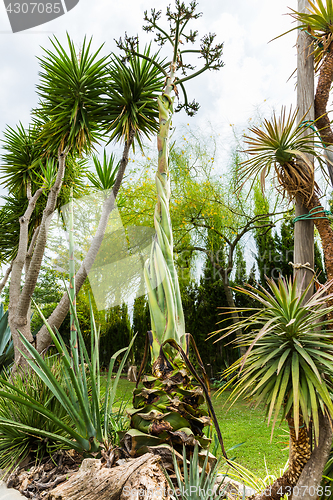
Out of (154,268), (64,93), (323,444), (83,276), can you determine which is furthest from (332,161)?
(64,93)

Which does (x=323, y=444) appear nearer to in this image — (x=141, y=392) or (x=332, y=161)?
(x=141, y=392)

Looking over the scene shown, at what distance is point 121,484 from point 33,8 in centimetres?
289

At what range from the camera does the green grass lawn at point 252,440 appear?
3168 mm

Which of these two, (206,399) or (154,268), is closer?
(206,399)

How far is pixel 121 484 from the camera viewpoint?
112cm

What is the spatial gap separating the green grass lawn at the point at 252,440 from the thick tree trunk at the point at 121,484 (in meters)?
1.20

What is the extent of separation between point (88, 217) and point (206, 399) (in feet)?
28.3

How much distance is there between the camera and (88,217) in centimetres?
937

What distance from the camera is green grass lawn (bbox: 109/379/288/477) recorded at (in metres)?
3.17

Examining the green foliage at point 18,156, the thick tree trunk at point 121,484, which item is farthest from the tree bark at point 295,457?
the green foliage at point 18,156

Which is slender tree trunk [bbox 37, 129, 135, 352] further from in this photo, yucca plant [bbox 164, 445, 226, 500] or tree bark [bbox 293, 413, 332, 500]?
tree bark [bbox 293, 413, 332, 500]

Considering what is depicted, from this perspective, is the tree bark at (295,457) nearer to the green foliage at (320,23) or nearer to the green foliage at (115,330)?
the green foliage at (320,23)

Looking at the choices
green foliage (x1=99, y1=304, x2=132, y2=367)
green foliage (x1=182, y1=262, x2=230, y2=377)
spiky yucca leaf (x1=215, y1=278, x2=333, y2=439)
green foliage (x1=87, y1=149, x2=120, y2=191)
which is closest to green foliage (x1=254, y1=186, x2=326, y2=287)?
green foliage (x1=182, y1=262, x2=230, y2=377)

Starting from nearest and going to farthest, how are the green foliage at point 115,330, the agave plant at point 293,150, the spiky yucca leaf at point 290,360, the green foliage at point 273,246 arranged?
the spiky yucca leaf at point 290,360
the agave plant at point 293,150
the green foliage at point 273,246
the green foliage at point 115,330
